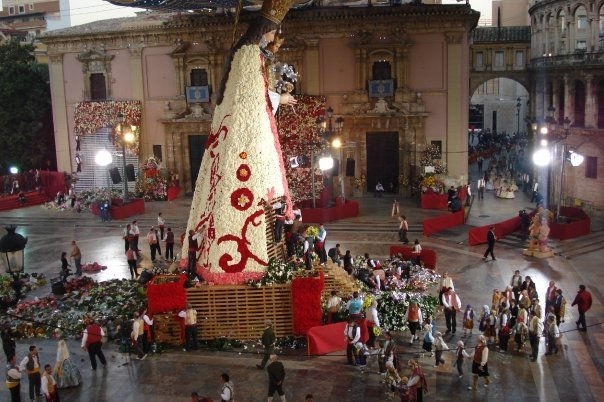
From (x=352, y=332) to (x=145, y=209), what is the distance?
2135 cm

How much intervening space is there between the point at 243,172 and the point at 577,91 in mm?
24691

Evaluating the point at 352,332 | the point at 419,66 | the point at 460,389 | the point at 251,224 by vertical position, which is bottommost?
the point at 460,389

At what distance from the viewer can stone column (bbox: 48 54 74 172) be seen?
38562 millimetres

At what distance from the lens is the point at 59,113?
39031 mm

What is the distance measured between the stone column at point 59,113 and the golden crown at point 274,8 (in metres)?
24.2

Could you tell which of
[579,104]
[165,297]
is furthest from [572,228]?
[165,297]

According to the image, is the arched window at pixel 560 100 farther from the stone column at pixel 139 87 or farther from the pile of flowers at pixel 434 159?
the stone column at pixel 139 87

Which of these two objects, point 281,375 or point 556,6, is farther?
point 556,6

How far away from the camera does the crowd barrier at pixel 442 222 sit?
27766mm

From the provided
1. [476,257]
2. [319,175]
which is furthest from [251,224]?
[319,175]

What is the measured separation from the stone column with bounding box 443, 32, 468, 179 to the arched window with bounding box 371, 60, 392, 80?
9.52ft

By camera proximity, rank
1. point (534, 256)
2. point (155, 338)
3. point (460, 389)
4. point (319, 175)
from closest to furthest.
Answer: point (460, 389) → point (155, 338) → point (534, 256) → point (319, 175)

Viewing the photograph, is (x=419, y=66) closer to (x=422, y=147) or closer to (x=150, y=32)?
(x=422, y=147)

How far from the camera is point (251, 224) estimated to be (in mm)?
17188
